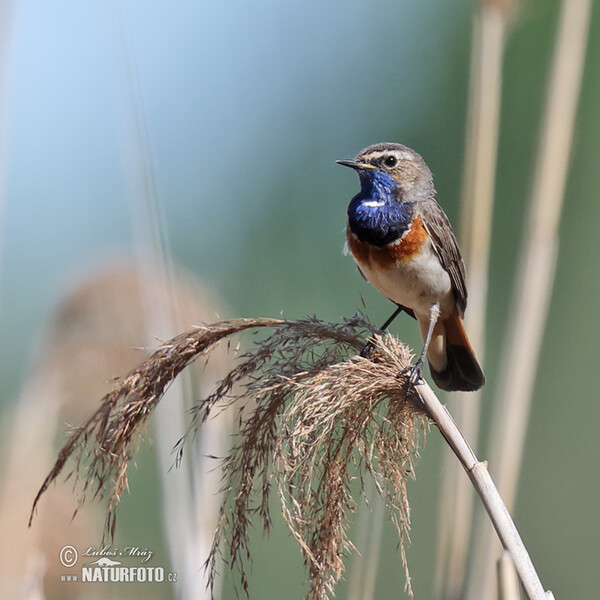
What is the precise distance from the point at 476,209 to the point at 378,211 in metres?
0.55

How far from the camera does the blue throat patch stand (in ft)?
8.61

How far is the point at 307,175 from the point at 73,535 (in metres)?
2.08

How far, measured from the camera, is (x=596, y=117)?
390cm

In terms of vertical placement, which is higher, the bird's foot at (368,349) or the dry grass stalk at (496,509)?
the bird's foot at (368,349)

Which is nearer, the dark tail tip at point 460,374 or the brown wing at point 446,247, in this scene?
the dark tail tip at point 460,374

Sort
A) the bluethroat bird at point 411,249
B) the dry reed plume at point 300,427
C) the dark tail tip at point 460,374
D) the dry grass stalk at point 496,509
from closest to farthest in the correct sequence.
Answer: the dry grass stalk at point 496,509 → the dry reed plume at point 300,427 → the dark tail tip at point 460,374 → the bluethroat bird at point 411,249

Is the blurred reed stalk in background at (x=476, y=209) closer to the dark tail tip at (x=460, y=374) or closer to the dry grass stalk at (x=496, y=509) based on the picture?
the dark tail tip at (x=460, y=374)

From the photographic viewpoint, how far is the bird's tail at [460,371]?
8.05ft

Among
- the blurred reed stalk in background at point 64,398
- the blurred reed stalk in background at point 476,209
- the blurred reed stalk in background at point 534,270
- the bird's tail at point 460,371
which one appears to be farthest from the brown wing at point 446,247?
the blurred reed stalk in background at point 64,398

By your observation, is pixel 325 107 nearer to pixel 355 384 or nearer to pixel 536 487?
pixel 536 487

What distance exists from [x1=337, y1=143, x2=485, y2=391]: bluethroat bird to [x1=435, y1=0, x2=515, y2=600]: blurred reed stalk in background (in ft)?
1.22

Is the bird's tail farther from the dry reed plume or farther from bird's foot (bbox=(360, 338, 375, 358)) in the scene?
the dry reed plume

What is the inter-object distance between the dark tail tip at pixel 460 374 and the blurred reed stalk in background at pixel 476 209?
223 mm

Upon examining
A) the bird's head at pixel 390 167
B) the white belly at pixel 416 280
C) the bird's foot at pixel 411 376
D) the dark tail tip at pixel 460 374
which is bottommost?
the dark tail tip at pixel 460 374
